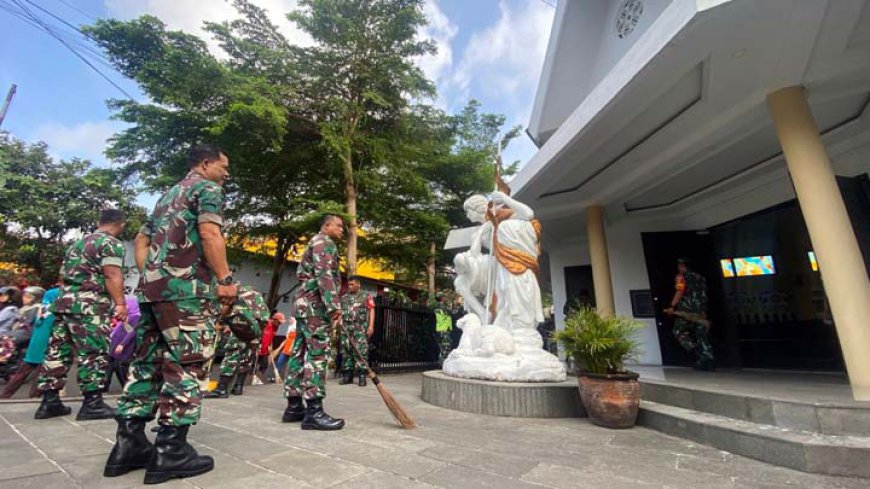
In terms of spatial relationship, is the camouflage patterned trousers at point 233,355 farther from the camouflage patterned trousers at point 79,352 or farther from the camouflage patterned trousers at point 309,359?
the camouflage patterned trousers at point 309,359

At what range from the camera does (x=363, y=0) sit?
1160 centimetres

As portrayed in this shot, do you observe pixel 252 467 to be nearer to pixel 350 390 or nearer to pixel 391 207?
pixel 350 390

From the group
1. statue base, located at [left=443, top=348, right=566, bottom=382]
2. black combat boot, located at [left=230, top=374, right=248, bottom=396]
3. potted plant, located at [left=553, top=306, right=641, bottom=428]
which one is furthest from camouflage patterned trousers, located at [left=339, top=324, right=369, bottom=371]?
potted plant, located at [left=553, top=306, right=641, bottom=428]

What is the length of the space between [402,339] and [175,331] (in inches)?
291

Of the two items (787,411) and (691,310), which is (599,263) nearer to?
(691,310)

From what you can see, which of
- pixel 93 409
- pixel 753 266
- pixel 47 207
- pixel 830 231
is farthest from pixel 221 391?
pixel 47 207

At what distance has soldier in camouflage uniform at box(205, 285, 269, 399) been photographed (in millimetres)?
3416

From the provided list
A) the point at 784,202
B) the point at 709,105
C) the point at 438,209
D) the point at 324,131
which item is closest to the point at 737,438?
the point at 709,105

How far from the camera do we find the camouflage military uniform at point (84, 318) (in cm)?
334

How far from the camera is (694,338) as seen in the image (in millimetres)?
6270

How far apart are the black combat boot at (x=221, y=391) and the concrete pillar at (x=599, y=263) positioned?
5.96 meters

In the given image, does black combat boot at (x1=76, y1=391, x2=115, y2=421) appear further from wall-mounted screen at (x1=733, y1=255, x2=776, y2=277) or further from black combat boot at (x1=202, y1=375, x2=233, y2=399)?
wall-mounted screen at (x1=733, y1=255, x2=776, y2=277)

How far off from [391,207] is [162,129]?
690cm

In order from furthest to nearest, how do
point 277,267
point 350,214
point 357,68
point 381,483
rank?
point 277,267
point 357,68
point 350,214
point 381,483
